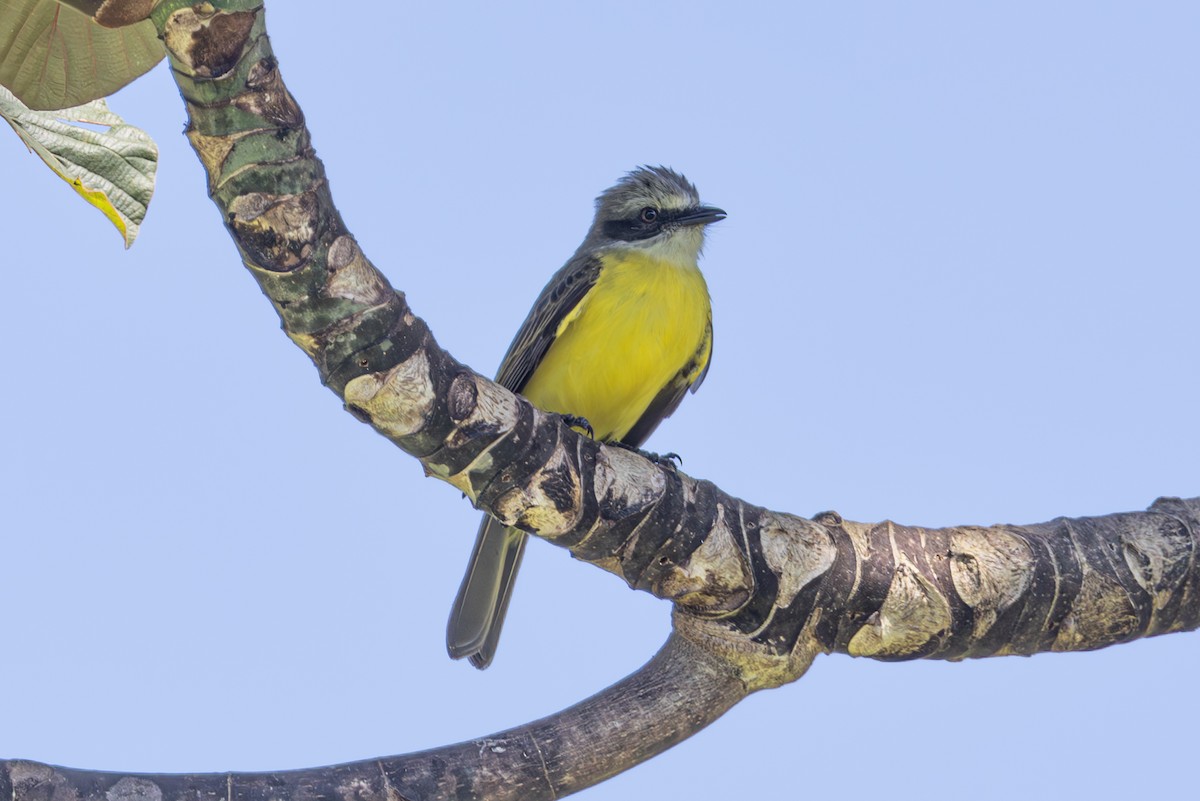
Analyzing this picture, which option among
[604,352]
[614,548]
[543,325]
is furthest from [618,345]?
[614,548]

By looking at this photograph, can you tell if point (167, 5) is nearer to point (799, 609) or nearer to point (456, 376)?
point (456, 376)

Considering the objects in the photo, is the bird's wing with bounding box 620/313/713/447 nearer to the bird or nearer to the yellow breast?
the bird

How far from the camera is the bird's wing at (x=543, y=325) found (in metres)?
6.31

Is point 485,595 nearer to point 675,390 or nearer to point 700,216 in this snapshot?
point 675,390

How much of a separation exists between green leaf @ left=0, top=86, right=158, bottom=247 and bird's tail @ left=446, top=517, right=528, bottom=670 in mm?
2207

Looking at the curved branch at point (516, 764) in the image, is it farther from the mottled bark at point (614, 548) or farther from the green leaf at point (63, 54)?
the green leaf at point (63, 54)

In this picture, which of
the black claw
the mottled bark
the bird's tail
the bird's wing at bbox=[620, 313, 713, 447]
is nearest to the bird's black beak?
the bird's wing at bbox=[620, 313, 713, 447]

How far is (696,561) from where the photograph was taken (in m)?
4.18

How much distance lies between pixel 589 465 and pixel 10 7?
2210 mm

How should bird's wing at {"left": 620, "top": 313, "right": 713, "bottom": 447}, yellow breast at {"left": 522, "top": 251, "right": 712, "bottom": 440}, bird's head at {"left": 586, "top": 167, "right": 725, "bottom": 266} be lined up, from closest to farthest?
yellow breast at {"left": 522, "top": 251, "right": 712, "bottom": 440} → bird's wing at {"left": 620, "top": 313, "right": 713, "bottom": 447} → bird's head at {"left": 586, "top": 167, "right": 725, "bottom": 266}

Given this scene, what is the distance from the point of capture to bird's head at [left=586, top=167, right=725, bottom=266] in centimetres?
691

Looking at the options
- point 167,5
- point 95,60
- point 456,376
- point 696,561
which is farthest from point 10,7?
point 696,561

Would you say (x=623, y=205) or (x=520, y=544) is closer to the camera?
(x=520, y=544)

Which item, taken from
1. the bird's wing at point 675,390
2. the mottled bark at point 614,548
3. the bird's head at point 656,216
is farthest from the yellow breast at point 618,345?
the mottled bark at point 614,548
